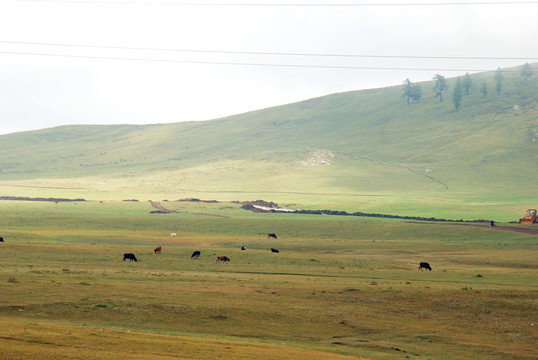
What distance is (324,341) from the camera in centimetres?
3347

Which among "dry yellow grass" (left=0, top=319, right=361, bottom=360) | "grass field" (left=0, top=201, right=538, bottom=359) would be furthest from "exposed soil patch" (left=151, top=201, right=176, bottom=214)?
"dry yellow grass" (left=0, top=319, right=361, bottom=360)

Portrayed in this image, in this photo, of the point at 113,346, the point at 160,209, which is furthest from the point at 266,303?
the point at 160,209

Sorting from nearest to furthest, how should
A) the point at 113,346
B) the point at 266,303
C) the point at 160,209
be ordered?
the point at 113,346
the point at 266,303
the point at 160,209

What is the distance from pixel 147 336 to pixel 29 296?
10098 millimetres

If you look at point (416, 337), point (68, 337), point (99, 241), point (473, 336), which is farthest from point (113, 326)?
point (99, 241)

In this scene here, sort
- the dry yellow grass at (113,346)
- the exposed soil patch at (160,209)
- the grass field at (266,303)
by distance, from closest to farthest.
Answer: the dry yellow grass at (113,346), the grass field at (266,303), the exposed soil patch at (160,209)

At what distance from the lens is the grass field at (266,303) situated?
2856 cm

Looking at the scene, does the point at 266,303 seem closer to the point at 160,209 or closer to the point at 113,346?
the point at 113,346

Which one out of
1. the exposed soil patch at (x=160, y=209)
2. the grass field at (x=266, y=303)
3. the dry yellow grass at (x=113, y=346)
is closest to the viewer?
the dry yellow grass at (x=113, y=346)

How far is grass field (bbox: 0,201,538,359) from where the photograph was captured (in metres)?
28.6

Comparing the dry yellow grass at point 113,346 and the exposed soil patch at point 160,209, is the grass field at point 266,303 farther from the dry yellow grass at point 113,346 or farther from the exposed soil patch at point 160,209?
the exposed soil patch at point 160,209

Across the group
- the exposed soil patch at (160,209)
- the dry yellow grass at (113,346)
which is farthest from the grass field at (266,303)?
the exposed soil patch at (160,209)

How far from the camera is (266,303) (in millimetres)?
39969

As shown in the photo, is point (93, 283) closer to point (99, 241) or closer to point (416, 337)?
point (416, 337)
